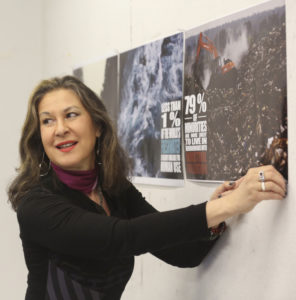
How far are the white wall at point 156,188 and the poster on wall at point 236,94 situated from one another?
0.04 m

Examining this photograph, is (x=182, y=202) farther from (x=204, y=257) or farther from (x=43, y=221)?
(x=43, y=221)

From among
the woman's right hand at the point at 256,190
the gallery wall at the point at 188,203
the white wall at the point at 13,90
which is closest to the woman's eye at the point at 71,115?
the gallery wall at the point at 188,203

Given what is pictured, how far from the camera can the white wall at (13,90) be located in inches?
87.9

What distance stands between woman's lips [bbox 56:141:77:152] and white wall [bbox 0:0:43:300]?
1.14 meters

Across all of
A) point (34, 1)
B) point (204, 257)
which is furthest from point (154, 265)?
point (34, 1)

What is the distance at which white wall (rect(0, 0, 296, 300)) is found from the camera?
3.37ft

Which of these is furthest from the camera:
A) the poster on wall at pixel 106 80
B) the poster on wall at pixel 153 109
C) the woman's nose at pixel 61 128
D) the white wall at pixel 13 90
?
the white wall at pixel 13 90

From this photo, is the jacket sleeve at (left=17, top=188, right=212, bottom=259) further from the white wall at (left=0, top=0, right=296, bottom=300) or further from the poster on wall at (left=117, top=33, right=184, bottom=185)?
the poster on wall at (left=117, top=33, right=184, bottom=185)

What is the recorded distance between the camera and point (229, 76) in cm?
114

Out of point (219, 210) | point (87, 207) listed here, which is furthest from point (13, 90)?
point (219, 210)

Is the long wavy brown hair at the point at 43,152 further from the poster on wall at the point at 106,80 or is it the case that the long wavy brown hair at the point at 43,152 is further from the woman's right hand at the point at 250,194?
the woman's right hand at the point at 250,194

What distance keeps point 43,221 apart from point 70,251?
0.10 meters

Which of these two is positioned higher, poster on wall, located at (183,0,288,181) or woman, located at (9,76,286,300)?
poster on wall, located at (183,0,288,181)

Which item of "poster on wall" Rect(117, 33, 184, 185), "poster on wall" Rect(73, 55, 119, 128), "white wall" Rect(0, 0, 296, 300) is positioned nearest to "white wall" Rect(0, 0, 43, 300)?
"white wall" Rect(0, 0, 296, 300)
